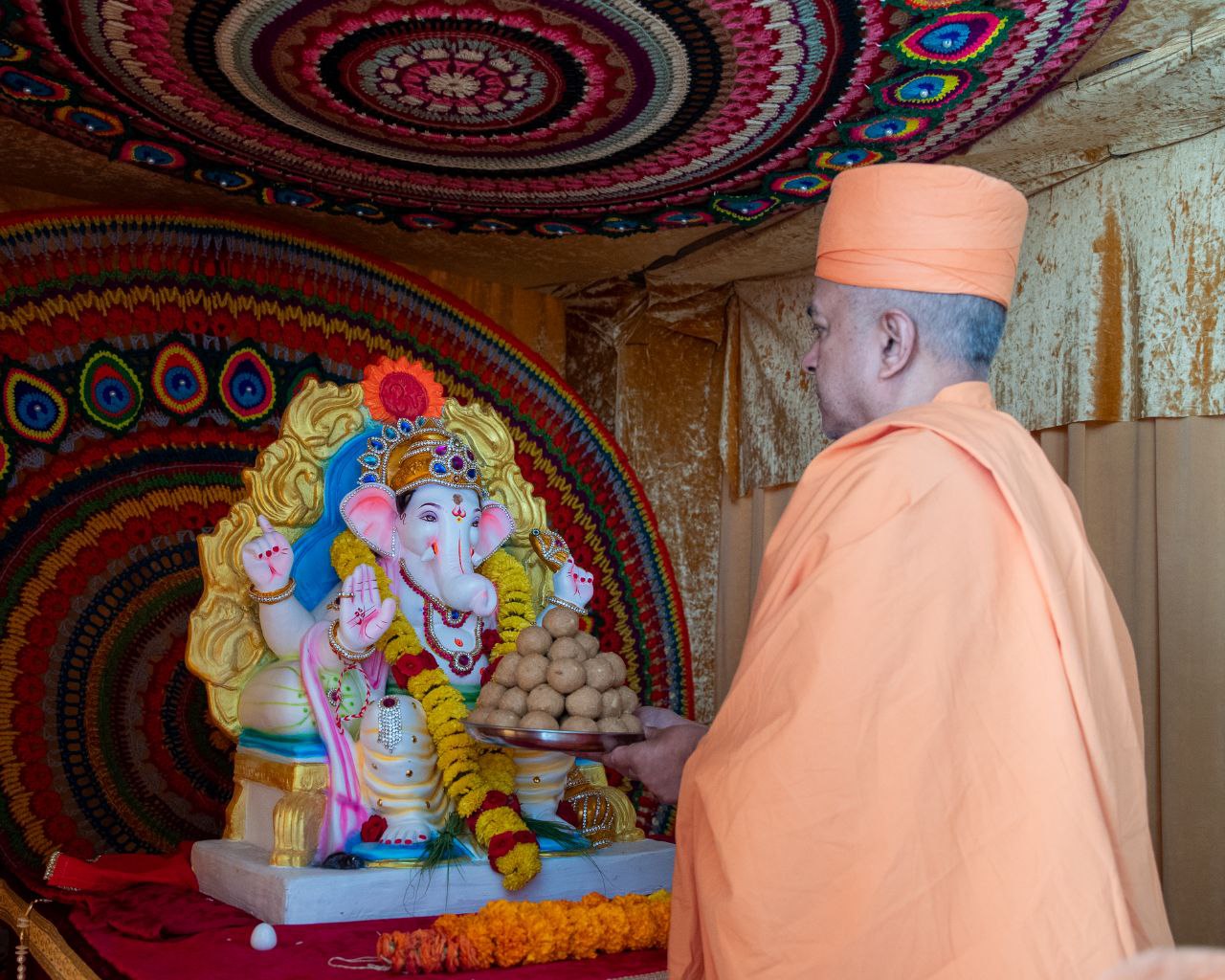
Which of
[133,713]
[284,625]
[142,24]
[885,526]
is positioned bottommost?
[133,713]

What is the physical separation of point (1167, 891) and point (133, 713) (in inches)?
137

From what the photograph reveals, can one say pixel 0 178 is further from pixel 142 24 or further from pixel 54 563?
pixel 142 24

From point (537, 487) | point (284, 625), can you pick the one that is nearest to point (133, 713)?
point (284, 625)

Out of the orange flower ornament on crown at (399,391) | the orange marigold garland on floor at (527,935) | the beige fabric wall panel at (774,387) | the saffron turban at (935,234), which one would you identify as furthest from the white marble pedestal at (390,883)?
the beige fabric wall panel at (774,387)

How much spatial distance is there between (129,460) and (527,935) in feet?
7.98

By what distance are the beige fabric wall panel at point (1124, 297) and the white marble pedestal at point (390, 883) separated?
2085mm

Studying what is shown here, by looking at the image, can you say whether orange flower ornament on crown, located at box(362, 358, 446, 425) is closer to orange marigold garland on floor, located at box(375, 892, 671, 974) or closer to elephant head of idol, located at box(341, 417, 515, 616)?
elephant head of idol, located at box(341, 417, 515, 616)

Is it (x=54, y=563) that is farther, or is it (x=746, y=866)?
(x=54, y=563)

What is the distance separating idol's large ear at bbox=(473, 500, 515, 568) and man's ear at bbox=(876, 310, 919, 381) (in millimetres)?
1863

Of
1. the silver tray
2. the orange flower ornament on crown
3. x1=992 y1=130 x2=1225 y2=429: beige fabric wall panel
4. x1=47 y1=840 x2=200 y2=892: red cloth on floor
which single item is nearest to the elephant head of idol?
the orange flower ornament on crown

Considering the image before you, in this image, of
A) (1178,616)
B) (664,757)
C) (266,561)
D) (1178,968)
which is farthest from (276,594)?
(1178,968)

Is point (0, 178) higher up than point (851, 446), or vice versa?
point (0, 178)

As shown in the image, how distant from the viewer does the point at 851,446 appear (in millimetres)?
2021

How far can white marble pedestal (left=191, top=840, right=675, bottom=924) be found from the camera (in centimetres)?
314
